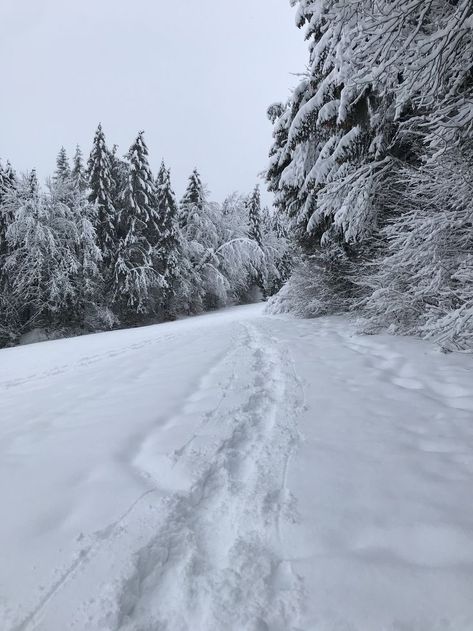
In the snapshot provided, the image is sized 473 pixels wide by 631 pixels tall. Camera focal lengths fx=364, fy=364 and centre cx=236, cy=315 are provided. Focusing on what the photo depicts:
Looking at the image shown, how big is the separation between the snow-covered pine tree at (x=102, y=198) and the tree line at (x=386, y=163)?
12711 millimetres

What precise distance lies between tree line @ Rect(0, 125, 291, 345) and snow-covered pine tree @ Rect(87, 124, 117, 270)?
0.18 feet

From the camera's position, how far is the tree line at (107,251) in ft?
57.2

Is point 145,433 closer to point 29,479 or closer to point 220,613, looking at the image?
point 29,479

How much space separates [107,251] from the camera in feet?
66.6

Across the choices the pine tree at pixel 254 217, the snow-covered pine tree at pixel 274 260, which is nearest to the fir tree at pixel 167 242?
the snow-covered pine tree at pixel 274 260

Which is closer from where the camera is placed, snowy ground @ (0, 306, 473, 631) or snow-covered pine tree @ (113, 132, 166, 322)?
snowy ground @ (0, 306, 473, 631)

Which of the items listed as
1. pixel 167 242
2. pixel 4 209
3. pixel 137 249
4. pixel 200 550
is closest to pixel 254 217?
pixel 167 242

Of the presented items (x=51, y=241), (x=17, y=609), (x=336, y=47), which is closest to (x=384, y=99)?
(x=336, y=47)

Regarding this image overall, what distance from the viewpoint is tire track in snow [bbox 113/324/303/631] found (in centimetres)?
130

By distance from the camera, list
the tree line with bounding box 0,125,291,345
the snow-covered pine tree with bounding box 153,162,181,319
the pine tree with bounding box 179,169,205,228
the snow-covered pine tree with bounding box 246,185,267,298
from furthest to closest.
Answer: the snow-covered pine tree with bounding box 246,185,267,298, the pine tree with bounding box 179,169,205,228, the snow-covered pine tree with bounding box 153,162,181,319, the tree line with bounding box 0,125,291,345

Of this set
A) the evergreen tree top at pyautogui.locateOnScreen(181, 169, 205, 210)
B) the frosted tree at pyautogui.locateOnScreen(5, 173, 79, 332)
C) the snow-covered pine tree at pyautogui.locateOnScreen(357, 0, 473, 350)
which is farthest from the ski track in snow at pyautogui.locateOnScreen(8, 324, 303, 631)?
the evergreen tree top at pyautogui.locateOnScreen(181, 169, 205, 210)

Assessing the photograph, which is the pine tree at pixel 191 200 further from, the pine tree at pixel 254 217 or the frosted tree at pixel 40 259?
the frosted tree at pixel 40 259

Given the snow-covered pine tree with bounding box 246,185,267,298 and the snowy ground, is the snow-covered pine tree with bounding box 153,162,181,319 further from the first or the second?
the snowy ground

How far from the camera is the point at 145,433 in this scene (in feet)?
9.19
